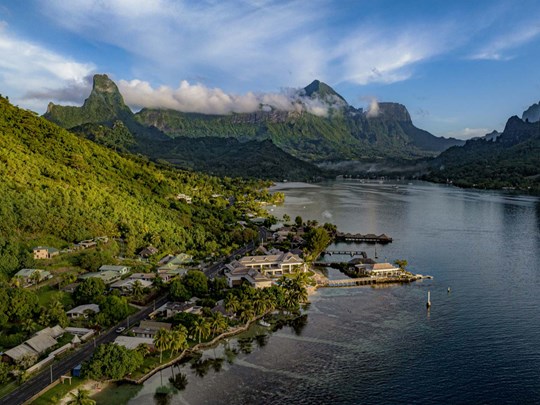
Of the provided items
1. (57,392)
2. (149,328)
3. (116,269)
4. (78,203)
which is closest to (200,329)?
(149,328)

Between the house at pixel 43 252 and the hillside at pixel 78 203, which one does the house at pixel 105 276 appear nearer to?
the house at pixel 43 252

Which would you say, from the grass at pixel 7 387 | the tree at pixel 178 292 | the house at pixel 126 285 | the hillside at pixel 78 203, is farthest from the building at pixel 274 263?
the grass at pixel 7 387

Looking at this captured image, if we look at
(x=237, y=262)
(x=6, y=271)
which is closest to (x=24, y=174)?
(x=6, y=271)

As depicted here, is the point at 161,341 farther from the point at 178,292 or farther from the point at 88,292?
the point at 88,292

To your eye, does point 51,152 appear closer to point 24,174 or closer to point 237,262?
point 24,174

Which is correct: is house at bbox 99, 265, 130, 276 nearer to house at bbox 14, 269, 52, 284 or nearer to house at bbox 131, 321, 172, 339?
house at bbox 14, 269, 52, 284
